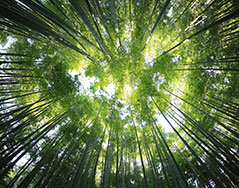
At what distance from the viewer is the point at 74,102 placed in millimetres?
4004

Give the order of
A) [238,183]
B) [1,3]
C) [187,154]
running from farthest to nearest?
1. [187,154]
2. [238,183]
3. [1,3]

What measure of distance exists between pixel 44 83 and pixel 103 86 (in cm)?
198

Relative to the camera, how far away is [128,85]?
4570 millimetres

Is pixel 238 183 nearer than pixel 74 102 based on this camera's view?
Yes

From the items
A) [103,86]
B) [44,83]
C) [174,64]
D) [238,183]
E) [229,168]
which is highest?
[103,86]

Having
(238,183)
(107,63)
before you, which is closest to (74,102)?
(107,63)

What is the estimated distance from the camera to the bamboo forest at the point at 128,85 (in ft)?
9.20

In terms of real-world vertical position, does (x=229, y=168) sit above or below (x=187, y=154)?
below

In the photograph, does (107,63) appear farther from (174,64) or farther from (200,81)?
(200,81)

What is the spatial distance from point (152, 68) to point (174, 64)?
2.32 feet

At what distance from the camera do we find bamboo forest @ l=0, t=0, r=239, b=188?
2.80m

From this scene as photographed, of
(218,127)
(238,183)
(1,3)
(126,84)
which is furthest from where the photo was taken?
(126,84)

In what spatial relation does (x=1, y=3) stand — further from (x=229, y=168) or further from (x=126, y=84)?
(x=229, y=168)

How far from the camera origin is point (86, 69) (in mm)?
4535
